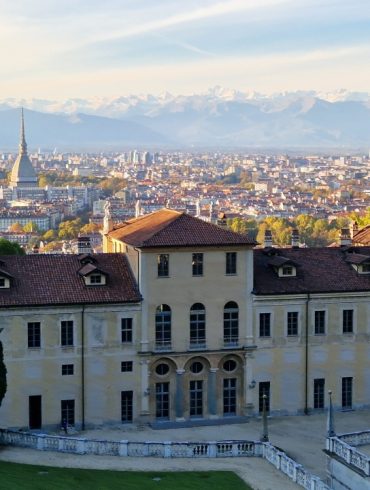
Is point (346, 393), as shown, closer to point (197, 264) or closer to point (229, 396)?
point (229, 396)

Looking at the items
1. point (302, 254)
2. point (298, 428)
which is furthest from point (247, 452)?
point (302, 254)

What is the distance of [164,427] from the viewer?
4425 centimetres

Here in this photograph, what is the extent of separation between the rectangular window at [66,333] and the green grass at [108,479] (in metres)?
8.67

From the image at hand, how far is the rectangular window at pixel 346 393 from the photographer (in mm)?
47031

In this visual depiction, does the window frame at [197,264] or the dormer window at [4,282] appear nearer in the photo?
the dormer window at [4,282]

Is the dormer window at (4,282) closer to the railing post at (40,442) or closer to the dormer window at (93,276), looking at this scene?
the dormer window at (93,276)

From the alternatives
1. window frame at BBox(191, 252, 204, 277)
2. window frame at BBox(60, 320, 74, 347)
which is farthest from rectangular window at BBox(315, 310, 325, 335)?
window frame at BBox(60, 320, 74, 347)

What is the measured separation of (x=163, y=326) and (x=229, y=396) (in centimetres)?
437

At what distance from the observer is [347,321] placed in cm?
4709

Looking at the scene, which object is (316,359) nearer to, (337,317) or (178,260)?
(337,317)

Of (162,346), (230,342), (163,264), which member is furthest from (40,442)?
(230,342)

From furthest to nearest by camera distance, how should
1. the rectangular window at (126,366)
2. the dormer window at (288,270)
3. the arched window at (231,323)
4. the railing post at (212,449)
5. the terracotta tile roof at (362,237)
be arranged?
the terracotta tile roof at (362,237) < the dormer window at (288,270) < the arched window at (231,323) < the rectangular window at (126,366) < the railing post at (212,449)

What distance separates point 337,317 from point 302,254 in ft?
12.9

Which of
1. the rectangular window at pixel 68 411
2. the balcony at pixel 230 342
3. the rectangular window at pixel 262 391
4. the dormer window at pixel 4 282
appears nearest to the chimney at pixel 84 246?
the dormer window at pixel 4 282
